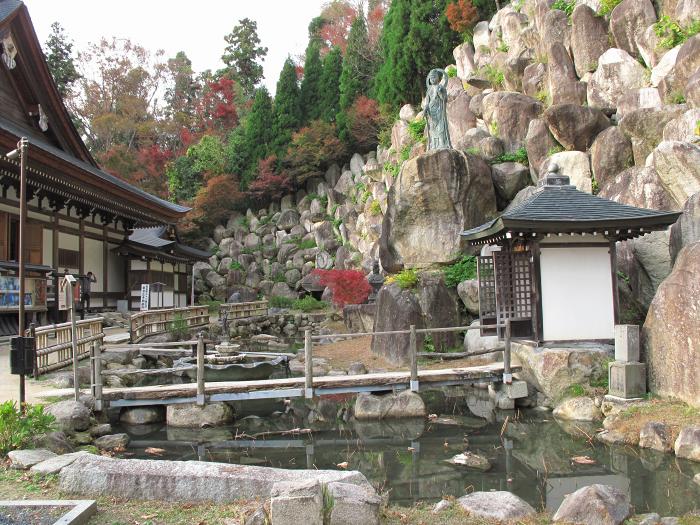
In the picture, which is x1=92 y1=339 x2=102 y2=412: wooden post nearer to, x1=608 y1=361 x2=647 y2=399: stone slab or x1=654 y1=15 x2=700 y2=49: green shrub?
x1=608 y1=361 x2=647 y2=399: stone slab

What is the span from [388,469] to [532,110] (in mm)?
16734

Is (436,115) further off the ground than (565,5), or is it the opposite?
(565,5)

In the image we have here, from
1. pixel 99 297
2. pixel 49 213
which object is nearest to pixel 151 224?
pixel 99 297

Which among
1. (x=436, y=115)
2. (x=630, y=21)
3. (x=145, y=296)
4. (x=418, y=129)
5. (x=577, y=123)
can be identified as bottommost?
(x=145, y=296)

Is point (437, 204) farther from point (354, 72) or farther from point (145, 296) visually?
point (354, 72)

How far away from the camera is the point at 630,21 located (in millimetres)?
17547

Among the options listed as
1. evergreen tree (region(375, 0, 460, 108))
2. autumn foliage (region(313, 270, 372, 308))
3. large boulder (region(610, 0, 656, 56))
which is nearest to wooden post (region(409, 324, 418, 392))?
autumn foliage (region(313, 270, 372, 308))

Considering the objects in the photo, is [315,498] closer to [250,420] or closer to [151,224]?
[250,420]

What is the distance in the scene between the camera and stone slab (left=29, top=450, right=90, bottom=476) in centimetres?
557

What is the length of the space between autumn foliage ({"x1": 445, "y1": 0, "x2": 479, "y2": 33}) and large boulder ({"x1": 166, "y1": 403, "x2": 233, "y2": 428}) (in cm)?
2537

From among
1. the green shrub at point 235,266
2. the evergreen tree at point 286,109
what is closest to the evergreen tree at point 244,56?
the evergreen tree at point 286,109

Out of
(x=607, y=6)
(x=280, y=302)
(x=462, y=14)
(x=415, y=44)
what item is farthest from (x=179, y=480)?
(x=415, y=44)

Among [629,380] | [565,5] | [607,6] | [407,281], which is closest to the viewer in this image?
[629,380]

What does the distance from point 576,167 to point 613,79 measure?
13.8 ft
